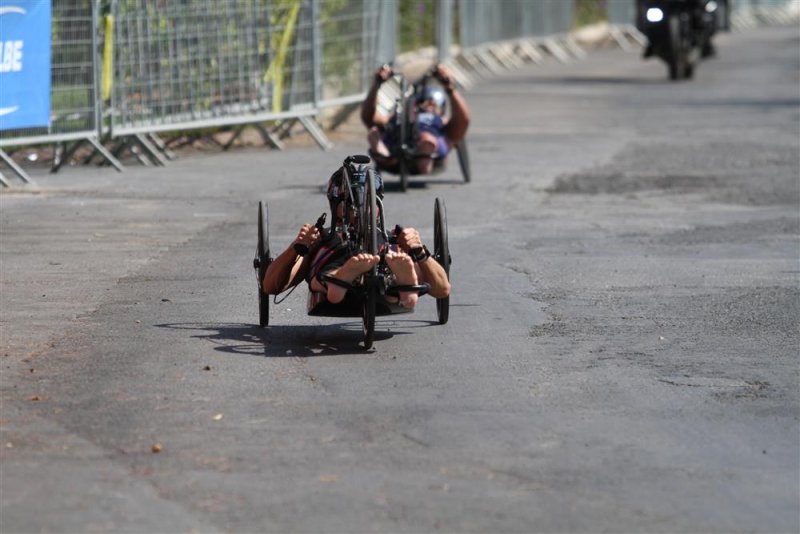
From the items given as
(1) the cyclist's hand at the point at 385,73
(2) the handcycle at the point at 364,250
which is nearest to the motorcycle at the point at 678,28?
(1) the cyclist's hand at the point at 385,73

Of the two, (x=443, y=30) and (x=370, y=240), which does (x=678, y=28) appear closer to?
(x=443, y=30)

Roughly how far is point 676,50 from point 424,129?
16020 mm

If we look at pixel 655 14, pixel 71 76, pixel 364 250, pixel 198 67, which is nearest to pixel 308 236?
pixel 364 250

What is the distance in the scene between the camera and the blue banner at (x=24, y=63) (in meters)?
15.7

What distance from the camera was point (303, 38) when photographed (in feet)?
66.7

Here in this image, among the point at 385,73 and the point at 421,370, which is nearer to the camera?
the point at 421,370

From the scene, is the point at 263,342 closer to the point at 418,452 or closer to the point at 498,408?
the point at 498,408

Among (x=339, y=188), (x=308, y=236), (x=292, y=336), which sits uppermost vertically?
(x=339, y=188)

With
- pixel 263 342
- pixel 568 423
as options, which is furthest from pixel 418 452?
pixel 263 342

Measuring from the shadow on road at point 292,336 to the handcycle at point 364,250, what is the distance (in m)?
0.13

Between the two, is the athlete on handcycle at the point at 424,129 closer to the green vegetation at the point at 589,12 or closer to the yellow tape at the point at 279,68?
the yellow tape at the point at 279,68

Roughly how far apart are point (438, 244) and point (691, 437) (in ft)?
8.55

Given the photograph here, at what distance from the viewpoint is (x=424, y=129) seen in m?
15.8

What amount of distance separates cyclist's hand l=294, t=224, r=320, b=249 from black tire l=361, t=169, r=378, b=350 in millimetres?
357
